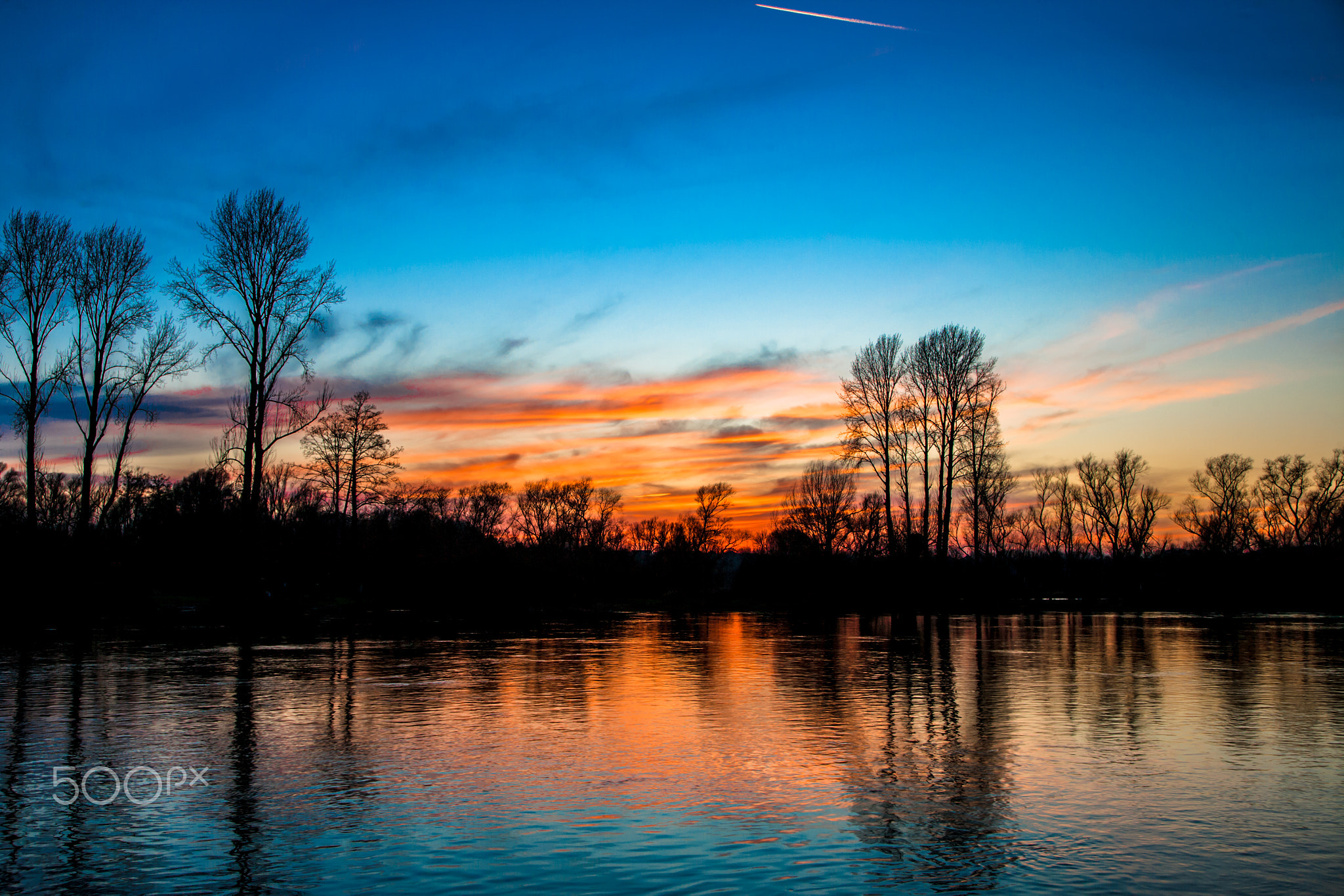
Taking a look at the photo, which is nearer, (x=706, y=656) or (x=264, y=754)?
(x=264, y=754)

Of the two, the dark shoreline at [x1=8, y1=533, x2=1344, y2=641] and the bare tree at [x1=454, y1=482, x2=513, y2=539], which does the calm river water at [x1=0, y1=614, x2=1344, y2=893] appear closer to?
the dark shoreline at [x1=8, y1=533, x2=1344, y2=641]

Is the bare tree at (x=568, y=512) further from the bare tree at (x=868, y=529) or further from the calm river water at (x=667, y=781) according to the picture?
the calm river water at (x=667, y=781)

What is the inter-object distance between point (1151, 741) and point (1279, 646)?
17295 millimetres

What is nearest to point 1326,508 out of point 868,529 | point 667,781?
point 868,529

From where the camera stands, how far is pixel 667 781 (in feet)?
26.6

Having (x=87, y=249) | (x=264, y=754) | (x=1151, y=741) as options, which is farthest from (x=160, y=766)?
(x=87, y=249)

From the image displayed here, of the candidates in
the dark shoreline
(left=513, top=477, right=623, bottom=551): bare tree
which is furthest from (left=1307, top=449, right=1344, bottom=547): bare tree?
(left=513, top=477, right=623, bottom=551): bare tree

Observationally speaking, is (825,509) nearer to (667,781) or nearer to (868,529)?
(868,529)

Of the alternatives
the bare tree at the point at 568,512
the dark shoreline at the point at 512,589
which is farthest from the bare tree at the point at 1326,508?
the bare tree at the point at 568,512

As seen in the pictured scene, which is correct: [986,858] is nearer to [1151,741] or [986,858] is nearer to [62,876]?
[1151,741]

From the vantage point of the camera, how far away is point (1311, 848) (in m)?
6.17

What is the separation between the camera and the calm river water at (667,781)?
566 centimetres

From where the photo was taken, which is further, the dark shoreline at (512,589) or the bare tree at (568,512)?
the bare tree at (568,512)

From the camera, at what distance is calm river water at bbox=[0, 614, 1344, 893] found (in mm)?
5660
